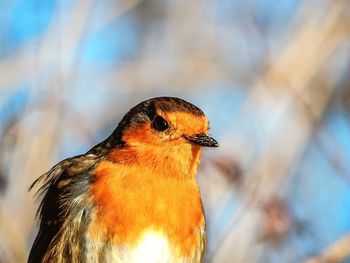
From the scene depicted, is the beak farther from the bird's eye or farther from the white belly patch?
the white belly patch

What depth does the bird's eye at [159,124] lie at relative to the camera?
379cm

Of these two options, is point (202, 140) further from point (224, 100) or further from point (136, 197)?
point (224, 100)

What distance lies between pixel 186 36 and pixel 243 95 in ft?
1.78

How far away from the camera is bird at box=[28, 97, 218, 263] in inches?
140

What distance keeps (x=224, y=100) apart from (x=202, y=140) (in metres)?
1.51

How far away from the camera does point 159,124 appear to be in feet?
12.5

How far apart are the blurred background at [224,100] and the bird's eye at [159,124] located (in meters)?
0.31

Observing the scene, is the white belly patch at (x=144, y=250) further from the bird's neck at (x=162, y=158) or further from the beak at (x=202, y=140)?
the beak at (x=202, y=140)

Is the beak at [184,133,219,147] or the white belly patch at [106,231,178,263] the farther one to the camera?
the beak at [184,133,219,147]

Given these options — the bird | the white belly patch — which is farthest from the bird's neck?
the white belly patch

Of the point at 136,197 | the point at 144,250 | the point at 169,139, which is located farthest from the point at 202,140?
the point at 144,250

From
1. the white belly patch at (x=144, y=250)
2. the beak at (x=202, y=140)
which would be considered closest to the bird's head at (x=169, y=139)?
the beak at (x=202, y=140)

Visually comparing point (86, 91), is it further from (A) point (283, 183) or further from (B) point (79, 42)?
(A) point (283, 183)

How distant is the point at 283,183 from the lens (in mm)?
4488
